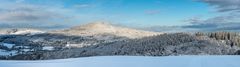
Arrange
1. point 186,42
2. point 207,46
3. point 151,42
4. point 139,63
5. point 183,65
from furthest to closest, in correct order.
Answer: point 151,42 → point 186,42 → point 207,46 → point 139,63 → point 183,65

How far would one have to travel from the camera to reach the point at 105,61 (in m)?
11.1

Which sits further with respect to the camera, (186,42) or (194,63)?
(186,42)

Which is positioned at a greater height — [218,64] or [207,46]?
[218,64]

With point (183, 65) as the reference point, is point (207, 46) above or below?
below

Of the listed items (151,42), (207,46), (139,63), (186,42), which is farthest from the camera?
(151,42)

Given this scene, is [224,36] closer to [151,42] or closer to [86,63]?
[151,42]

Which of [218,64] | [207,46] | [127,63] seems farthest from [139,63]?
[207,46]

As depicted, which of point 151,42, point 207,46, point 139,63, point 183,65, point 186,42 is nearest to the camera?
point 183,65

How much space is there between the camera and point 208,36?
345 ft

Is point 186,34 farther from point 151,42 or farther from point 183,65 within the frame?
point 183,65

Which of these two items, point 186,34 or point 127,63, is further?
point 186,34

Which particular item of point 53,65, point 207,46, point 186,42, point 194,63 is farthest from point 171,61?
point 186,42

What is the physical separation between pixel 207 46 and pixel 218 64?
81510mm

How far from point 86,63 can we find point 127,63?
3.31ft
